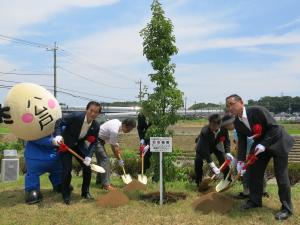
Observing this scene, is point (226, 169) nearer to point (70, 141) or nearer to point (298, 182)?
point (70, 141)

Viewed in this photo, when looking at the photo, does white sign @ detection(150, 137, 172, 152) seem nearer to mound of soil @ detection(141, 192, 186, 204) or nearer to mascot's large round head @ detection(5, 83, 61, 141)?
mound of soil @ detection(141, 192, 186, 204)

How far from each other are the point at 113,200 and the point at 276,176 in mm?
2537

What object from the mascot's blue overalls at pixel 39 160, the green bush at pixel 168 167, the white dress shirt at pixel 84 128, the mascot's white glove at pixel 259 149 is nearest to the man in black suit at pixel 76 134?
the white dress shirt at pixel 84 128

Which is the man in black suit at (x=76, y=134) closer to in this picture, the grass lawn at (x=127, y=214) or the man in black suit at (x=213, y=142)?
the grass lawn at (x=127, y=214)

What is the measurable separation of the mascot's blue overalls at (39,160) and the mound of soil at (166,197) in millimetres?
1699

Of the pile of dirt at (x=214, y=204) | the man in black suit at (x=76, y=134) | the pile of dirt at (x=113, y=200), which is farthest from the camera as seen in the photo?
the man in black suit at (x=76, y=134)

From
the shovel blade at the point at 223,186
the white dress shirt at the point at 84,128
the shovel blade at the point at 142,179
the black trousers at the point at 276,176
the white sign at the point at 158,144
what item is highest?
the white dress shirt at the point at 84,128

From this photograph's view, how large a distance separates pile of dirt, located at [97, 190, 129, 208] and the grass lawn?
0.34 ft

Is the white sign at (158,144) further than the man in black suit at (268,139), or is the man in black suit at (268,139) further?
the white sign at (158,144)

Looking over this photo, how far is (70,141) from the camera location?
7.36 meters

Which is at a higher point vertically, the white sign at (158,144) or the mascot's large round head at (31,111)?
the mascot's large round head at (31,111)

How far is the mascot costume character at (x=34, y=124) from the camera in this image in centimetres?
751

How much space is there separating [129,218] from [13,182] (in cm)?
480

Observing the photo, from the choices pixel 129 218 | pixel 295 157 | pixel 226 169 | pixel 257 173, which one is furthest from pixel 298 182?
pixel 295 157
